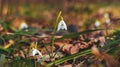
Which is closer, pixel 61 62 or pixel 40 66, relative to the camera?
pixel 40 66

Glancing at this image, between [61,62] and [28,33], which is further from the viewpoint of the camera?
[28,33]

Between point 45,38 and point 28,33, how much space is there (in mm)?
145

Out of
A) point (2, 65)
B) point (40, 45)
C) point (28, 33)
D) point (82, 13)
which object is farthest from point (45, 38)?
point (82, 13)

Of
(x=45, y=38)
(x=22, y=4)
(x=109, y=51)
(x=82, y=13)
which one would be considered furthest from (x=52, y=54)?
(x=22, y=4)

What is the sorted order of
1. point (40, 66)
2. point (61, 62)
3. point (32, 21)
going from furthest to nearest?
point (32, 21) < point (61, 62) < point (40, 66)

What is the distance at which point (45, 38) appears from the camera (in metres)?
3.84

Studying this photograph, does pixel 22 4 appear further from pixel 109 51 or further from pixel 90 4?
pixel 109 51

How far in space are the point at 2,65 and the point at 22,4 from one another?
7610 mm

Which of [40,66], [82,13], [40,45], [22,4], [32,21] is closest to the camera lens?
[40,66]

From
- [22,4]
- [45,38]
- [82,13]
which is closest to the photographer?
[45,38]

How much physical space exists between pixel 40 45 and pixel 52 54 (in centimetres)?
46

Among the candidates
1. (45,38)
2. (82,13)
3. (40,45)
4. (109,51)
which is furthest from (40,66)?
(82,13)

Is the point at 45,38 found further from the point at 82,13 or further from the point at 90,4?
the point at 90,4

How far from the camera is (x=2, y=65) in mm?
2777
